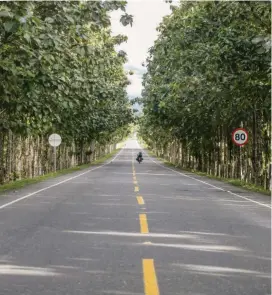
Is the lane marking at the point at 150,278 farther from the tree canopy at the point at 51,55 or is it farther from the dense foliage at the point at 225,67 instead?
the tree canopy at the point at 51,55

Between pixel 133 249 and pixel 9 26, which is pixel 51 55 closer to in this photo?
pixel 9 26

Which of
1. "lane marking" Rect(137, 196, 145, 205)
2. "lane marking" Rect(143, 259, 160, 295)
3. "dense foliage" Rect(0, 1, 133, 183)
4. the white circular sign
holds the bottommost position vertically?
"lane marking" Rect(143, 259, 160, 295)

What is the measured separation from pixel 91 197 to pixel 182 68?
11570mm

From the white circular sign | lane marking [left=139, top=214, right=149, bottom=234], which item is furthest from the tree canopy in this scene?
the white circular sign

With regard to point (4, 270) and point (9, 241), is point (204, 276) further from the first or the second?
point (9, 241)

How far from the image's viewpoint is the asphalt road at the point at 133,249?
5.67 metres

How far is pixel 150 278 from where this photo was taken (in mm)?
5926

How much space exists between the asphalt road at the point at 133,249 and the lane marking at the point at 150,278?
0.04ft

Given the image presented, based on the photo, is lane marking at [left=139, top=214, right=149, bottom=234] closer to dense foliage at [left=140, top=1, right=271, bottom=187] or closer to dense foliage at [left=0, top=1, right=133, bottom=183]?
dense foliage at [left=140, top=1, right=271, bottom=187]

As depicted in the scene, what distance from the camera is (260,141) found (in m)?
28.0

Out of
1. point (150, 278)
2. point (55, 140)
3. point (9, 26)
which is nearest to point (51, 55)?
point (9, 26)

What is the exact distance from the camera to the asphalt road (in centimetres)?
567

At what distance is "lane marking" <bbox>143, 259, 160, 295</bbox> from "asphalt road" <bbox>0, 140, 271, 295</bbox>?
0.5 inches

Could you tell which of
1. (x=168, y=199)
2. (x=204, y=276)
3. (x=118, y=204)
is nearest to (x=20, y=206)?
(x=118, y=204)
